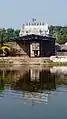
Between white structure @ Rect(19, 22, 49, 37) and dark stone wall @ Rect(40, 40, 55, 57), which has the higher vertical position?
white structure @ Rect(19, 22, 49, 37)

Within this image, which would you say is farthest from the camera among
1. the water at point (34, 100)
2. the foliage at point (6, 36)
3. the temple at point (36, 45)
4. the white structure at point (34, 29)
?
the foliage at point (6, 36)

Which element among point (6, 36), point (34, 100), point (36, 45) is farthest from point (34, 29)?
point (34, 100)

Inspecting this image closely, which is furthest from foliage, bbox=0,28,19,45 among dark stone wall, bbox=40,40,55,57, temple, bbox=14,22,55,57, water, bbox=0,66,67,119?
water, bbox=0,66,67,119

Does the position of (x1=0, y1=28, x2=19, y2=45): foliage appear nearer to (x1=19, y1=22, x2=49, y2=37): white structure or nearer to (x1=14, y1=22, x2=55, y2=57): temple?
(x1=19, y1=22, x2=49, y2=37): white structure

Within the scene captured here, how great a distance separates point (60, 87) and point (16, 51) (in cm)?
2860

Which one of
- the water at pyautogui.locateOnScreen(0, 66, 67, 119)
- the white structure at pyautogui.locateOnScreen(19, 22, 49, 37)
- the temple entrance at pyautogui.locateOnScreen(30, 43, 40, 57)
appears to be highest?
the white structure at pyautogui.locateOnScreen(19, 22, 49, 37)

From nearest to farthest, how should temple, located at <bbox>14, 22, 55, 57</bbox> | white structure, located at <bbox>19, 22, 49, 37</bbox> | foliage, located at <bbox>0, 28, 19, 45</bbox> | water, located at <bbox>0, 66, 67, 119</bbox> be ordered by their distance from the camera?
water, located at <bbox>0, 66, 67, 119</bbox>
temple, located at <bbox>14, 22, 55, 57</bbox>
white structure, located at <bbox>19, 22, 49, 37</bbox>
foliage, located at <bbox>0, 28, 19, 45</bbox>

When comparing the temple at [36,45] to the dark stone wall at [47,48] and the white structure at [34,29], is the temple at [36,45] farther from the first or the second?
the white structure at [34,29]

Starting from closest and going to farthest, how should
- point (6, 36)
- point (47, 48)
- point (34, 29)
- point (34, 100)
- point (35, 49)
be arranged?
point (34, 100)
point (35, 49)
point (47, 48)
point (34, 29)
point (6, 36)

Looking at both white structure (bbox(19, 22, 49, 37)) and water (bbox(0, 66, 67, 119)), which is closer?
water (bbox(0, 66, 67, 119))

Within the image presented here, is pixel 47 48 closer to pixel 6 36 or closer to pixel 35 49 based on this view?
pixel 35 49

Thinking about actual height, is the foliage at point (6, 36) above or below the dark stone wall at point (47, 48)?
above

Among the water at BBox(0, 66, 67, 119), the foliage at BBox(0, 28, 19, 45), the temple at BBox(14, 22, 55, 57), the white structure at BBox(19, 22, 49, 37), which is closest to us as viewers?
the water at BBox(0, 66, 67, 119)

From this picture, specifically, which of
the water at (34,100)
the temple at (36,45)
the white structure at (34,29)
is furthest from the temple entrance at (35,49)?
the water at (34,100)
